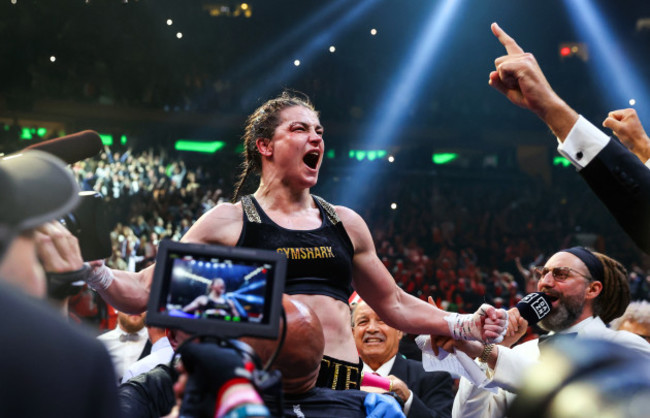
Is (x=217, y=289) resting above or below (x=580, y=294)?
above

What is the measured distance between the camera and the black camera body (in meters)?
1.66

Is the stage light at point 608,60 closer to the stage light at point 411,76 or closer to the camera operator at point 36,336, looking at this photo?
the stage light at point 411,76

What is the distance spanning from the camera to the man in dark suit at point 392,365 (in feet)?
11.9

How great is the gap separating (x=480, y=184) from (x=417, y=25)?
4214 millimetres

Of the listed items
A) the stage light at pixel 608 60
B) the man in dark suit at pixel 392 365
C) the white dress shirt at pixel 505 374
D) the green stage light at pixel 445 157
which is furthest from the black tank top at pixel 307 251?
the green stage light at pixel 445 157

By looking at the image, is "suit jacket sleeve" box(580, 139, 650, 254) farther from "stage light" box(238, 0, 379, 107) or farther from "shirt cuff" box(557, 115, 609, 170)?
"stage light" box(238, 0, 379, 107)

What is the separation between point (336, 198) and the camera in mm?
15344

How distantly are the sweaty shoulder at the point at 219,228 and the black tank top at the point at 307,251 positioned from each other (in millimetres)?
27

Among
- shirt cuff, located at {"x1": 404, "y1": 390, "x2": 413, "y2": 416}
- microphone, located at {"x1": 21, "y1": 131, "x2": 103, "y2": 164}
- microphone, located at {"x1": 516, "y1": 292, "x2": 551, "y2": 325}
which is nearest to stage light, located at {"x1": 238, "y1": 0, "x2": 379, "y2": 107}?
shirt cuff, located at {"x1": 404, "y1": 390, "x2": 413, "y2": 416}

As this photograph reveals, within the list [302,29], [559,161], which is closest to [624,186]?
[302,29]

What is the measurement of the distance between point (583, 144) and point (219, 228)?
131cm

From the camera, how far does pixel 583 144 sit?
138 centimetres

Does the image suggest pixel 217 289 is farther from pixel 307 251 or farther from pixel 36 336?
pixel 307 251

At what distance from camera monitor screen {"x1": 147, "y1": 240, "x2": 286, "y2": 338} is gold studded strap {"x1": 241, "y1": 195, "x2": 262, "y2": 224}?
117 cm
